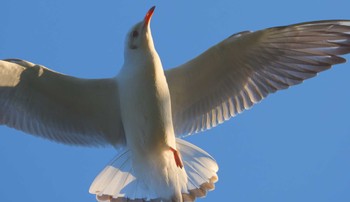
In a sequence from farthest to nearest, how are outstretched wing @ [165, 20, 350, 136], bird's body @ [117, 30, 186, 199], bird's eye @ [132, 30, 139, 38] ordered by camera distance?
bird's eye @ [132, 30, 139, 38], outstretched wing @ [165, 20, 350, 136], bird's body @ [117, 30, 186, 199]

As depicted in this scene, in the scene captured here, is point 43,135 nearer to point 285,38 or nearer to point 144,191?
point 144,191

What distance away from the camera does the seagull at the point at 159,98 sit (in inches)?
199

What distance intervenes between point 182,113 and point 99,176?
2.72 feet

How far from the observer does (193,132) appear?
18.1ft

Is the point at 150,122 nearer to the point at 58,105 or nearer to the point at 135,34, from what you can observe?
the point at 135,34

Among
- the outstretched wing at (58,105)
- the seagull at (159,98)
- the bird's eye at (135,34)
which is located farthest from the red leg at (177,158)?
the bird's eye at (135,34)

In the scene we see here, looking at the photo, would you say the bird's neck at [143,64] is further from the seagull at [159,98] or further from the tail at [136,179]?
the tail at [136,179]

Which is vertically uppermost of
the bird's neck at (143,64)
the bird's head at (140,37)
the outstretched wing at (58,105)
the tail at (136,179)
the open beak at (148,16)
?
the open beak at (148,16)

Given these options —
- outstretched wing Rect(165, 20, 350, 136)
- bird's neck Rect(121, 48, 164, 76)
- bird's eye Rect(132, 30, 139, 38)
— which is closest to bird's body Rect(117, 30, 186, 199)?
bird's neck Rect(121, 48, 164, 76)

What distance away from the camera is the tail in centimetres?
524

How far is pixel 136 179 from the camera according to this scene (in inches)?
207

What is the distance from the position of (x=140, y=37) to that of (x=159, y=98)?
20.6 inches

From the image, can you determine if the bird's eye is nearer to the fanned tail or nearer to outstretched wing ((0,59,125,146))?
outstretched wing ((0,59,125,146))

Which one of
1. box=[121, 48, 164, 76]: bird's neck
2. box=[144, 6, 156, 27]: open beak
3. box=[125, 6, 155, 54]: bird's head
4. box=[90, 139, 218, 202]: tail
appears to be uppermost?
box=[144, 6, 156, 27]: open beak
